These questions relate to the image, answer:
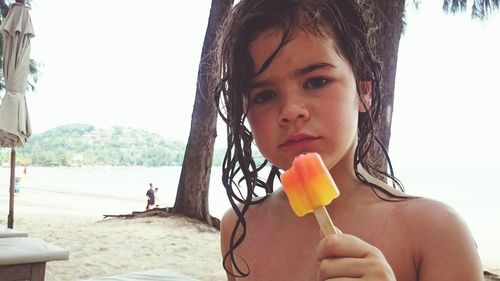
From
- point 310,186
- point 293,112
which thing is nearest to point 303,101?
point 293,112

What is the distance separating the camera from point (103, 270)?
18.5 feet

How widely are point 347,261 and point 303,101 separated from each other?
0.40 metres

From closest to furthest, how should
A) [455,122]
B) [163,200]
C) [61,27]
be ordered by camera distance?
[163,200], [455,122], [61,27]

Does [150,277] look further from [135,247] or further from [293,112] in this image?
[135,247]

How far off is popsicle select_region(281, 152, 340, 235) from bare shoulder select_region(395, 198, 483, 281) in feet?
0.83

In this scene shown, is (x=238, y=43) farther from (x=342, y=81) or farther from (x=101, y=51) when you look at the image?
(x=101, y=51)

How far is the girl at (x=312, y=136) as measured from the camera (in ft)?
2.91

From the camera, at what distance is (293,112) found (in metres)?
0.93

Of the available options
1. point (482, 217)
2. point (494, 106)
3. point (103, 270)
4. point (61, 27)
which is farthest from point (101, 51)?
point (103, 270)

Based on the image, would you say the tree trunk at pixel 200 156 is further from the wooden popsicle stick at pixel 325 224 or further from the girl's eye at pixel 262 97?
the wooden popsicle stick at pixel 325 224

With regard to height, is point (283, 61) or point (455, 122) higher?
point (455, 122)

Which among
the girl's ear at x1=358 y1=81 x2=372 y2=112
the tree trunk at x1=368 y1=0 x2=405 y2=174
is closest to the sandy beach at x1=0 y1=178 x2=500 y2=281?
the tree trunk at x1=368 y1=0 x2=405 y2=174

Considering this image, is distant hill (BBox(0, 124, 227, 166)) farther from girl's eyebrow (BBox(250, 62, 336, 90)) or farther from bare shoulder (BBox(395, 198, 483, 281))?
bare shoulder (BBox(395, 198, 483, 281))

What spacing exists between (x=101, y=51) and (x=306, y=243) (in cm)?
8697
